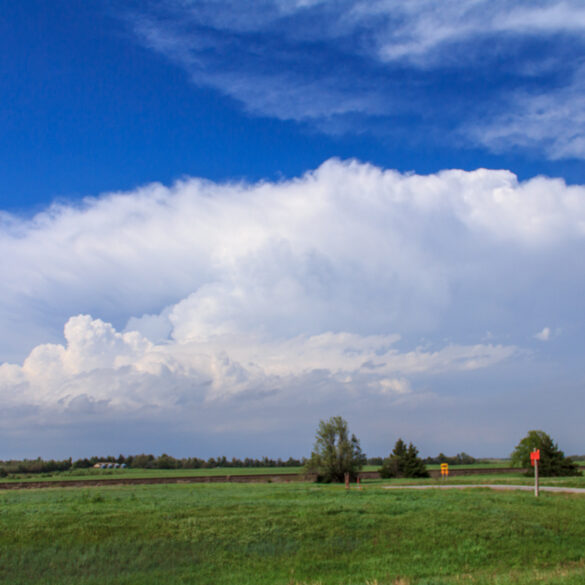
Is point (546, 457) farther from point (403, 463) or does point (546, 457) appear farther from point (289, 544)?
point (289, 544)

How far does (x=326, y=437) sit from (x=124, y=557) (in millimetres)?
49090

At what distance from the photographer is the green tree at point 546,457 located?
205 feet

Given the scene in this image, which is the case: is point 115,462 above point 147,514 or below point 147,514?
below

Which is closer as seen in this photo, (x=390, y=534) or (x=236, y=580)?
(x=236, y=580)

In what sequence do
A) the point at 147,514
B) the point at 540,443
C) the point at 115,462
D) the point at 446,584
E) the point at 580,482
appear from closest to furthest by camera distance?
the point at 446,584, the point at 147,514, the point at 580,482, the point at 540,443, the point at 115,462

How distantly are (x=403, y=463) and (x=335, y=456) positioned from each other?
35.2 ft

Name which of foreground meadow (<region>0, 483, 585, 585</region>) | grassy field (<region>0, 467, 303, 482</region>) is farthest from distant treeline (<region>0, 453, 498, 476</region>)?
foreground meadow (<region>0, 483, 585, 585</region>)

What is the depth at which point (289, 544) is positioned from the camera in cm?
1973

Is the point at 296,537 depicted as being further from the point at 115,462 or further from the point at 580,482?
the point at 115,462

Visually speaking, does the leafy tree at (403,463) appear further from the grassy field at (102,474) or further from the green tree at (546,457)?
the grassy field at (102,474)

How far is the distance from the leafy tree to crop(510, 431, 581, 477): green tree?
40.9 feet

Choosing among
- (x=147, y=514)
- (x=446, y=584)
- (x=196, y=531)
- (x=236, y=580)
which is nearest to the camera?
(x=446, y=584)

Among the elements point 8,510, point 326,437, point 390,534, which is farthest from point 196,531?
point 326,437

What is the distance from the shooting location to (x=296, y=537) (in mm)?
20453
